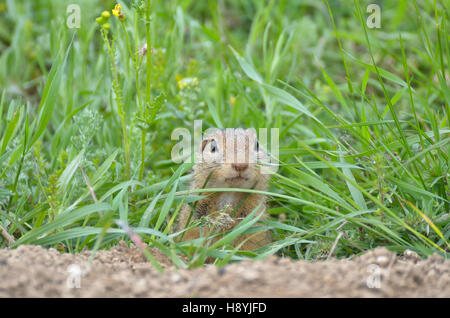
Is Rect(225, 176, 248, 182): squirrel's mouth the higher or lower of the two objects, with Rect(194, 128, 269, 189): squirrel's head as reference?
lower

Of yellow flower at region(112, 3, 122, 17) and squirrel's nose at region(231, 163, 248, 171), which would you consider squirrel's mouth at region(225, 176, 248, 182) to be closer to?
squirrel's nose at region(231, 163, 248, 171)

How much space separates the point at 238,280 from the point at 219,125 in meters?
2.21

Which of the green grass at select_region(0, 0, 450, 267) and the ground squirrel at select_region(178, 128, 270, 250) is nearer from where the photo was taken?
the green grass at select_region(0, 0, 450, 267)

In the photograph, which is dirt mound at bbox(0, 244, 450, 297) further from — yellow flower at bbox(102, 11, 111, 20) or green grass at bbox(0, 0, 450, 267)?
yellow flower at bbox(102, 11, 111, 20)

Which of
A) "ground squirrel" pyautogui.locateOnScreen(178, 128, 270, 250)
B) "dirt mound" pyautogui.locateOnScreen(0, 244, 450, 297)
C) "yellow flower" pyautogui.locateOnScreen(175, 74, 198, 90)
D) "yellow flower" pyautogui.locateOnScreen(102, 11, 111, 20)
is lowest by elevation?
"dirt mound" pyautogui.locateOnScreen(0, 244, 450, 297)

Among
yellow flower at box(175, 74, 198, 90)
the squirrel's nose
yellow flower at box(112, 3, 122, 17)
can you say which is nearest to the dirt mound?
the squirrel's nose

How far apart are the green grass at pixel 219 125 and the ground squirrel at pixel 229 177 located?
16cm

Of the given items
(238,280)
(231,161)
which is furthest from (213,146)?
(238,280)

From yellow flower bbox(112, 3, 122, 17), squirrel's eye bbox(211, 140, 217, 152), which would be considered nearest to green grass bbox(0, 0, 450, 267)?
yellow flower bbox(112, 3, 122, 17)

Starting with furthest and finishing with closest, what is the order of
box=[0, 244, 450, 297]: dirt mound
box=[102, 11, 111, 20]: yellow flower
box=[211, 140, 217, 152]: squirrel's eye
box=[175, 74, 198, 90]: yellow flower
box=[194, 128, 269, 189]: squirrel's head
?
1. box=[175, 74, 198, 90]: yellow flower
2. box=[211, 140, 217, 152]: squirrel's eye
3. box=[194, 128, 269, 189]: squirrel's head
4. box=[102, 11, 111, 20]: yellow flower
5. box=[0, 244, 450, 297]: dirt mound

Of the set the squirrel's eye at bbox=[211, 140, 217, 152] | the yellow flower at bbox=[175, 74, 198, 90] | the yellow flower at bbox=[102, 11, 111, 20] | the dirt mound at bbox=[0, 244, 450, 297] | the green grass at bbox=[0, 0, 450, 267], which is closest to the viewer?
the dirt mound at bbox=[0, 244, 450, 297]

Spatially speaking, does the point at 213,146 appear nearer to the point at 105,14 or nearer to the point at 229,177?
the point at 229,177

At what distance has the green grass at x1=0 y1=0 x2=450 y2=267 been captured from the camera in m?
3.18
